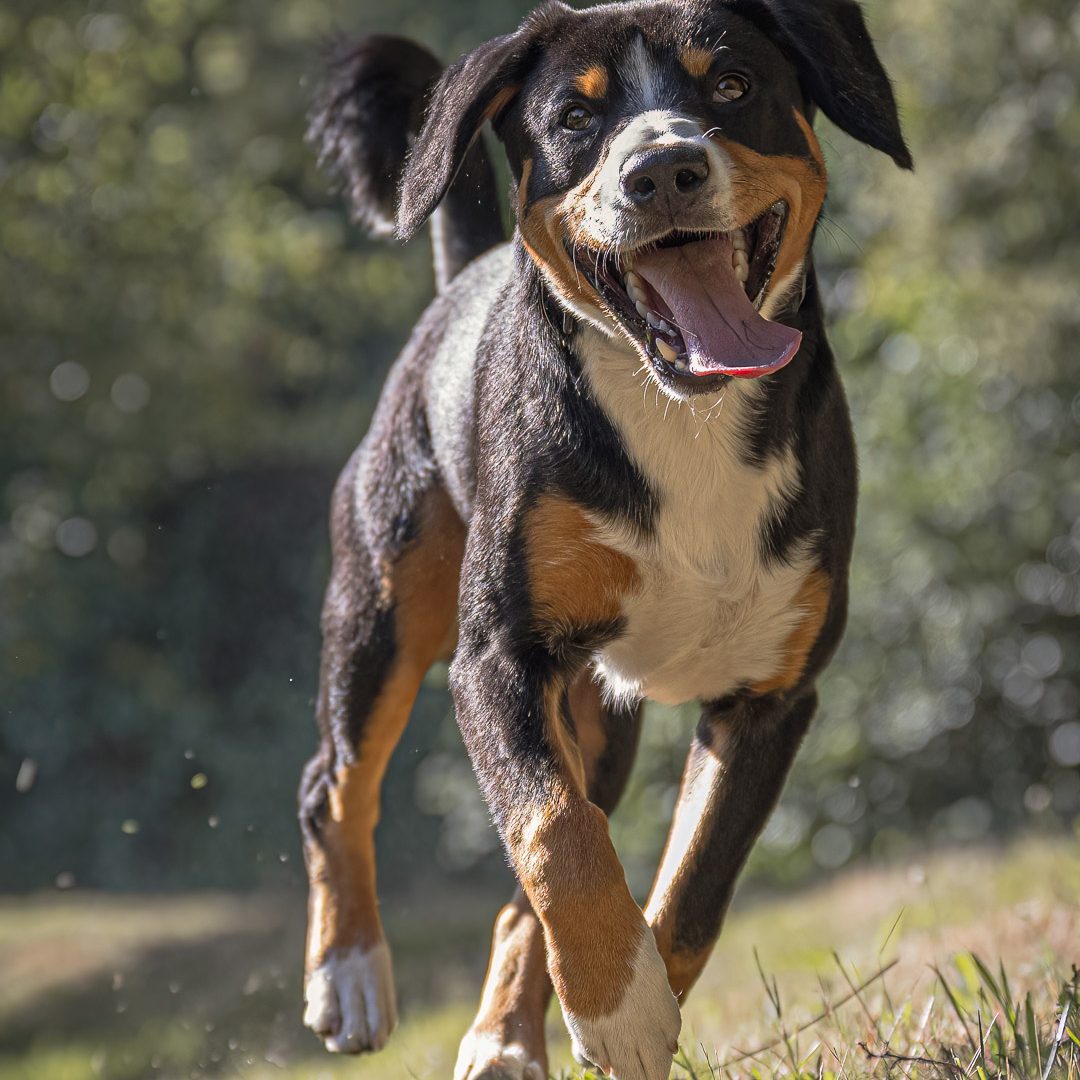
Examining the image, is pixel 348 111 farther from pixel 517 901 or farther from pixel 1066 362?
pixel 1066 362

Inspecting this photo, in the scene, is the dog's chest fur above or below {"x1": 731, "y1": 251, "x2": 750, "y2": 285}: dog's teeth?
below

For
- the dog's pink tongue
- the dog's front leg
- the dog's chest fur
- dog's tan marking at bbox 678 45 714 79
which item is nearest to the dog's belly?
the dog's chest fur

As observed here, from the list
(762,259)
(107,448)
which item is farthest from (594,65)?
(107,448)

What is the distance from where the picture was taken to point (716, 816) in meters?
3.89

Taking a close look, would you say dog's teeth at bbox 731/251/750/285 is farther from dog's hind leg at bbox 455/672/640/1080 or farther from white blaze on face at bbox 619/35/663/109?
dog's hind leg at bbox 455/672/640/1080

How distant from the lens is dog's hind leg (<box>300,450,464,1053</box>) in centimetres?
457

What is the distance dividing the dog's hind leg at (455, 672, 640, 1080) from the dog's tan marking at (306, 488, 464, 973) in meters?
0.40

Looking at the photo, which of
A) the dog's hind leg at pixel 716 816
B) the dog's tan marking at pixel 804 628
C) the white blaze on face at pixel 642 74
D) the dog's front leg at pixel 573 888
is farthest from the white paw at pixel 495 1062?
the white blaze on face at pixel 642 74

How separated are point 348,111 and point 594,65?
1768 millimetres

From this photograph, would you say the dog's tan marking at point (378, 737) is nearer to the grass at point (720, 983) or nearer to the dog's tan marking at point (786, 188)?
the grass at point (720, 983)

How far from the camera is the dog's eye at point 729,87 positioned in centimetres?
360

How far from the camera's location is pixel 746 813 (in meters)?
3.91

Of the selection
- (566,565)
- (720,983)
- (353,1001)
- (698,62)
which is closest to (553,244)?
(698,62)

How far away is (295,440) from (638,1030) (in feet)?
51.2
